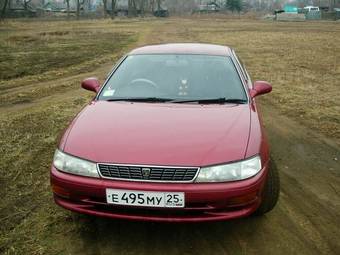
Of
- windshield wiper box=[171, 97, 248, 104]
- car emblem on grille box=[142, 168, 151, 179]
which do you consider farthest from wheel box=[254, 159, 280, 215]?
car emblem on grille box=[142, 168, 151, 179]

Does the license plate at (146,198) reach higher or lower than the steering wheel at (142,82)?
lower

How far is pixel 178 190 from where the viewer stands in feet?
10.8

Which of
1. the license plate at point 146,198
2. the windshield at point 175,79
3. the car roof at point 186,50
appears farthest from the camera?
the car roof at point 186,50

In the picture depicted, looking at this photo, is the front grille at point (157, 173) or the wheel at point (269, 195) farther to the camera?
the wheel at point (269, 195)

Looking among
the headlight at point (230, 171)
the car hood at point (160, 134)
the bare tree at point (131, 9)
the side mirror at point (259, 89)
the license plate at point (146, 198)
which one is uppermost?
the bare tree at point (131, 9)

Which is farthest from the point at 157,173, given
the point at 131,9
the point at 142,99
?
the point at 131,9

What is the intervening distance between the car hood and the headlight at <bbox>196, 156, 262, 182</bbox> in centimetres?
5

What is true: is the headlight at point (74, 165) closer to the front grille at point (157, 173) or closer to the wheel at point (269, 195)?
the front grille at point (157, 173)

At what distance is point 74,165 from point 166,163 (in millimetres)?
715

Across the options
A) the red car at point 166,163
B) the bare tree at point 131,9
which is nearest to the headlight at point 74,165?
the red car at point 166,163

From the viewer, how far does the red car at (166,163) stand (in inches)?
132

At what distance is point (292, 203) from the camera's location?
444 centimetres

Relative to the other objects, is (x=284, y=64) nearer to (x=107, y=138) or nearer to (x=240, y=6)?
(x=107, y=138)

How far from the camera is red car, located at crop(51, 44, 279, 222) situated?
11.0 feet
